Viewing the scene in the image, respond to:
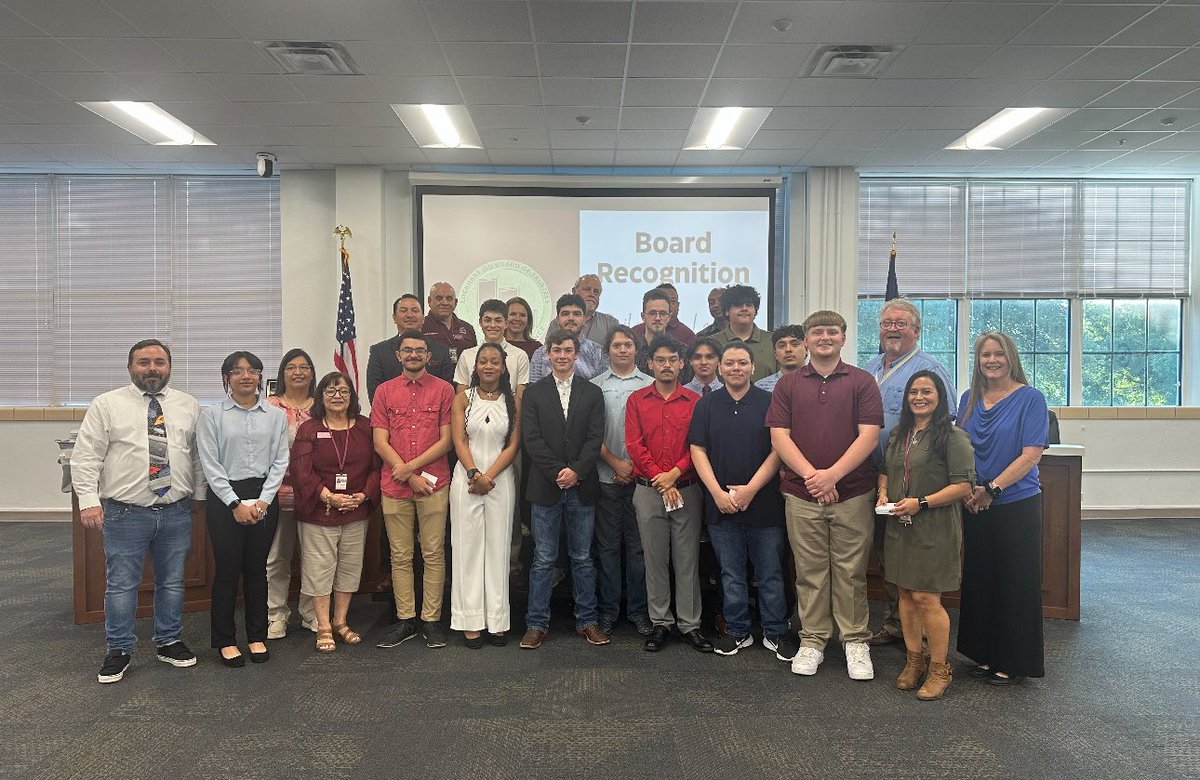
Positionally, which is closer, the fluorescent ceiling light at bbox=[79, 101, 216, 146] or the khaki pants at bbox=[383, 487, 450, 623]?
the khaki pants at bbox=[383, 487, 450, 623]

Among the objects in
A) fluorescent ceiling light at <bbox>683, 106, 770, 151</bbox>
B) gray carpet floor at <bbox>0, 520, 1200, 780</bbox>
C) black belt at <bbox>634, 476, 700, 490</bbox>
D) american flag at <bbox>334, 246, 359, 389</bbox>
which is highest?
fluorescent ceiling light at <bbox>683, 106, 770, 151</bbox>

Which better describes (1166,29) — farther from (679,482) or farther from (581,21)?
(679,482)

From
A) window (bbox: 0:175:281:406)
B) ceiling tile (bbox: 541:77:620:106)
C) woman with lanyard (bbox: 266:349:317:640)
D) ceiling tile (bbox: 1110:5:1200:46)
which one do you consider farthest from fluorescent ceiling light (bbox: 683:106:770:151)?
window (bbox: 0:175:281:406)

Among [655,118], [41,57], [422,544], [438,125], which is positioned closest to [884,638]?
[422,544]

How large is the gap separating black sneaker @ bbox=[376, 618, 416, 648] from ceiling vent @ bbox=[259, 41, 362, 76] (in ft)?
11.3

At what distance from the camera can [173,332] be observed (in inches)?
303

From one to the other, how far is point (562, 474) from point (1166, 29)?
4.30 metres

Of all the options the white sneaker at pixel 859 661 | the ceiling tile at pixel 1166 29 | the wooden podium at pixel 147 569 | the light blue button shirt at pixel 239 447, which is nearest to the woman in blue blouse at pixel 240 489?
the light blue button shirt at pixel 239 447

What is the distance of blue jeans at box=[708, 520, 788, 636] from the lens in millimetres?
3637

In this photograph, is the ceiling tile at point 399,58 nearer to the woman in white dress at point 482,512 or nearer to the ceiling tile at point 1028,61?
the woman in white dress at point 482,512

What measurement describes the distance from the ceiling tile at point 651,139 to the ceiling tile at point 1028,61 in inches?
Result: 90.9

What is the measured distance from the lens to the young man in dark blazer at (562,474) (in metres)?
3.75

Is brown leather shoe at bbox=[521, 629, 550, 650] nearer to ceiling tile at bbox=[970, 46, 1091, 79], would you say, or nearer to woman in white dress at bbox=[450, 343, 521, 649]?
woman in white dress at bbox=[450, 343, 521, 649]

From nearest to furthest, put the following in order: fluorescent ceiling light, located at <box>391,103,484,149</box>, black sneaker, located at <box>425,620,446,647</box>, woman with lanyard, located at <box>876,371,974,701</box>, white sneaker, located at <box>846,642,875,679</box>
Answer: woman with lanyard, located at <box>876,371,974,701</box>
white sneaker, located at <box>846,642,875,679</box>
black sneaker, located at <box>425,620,446,647</box>
fluorescent ceiling light, located at <box>391,103,484,149</box>
